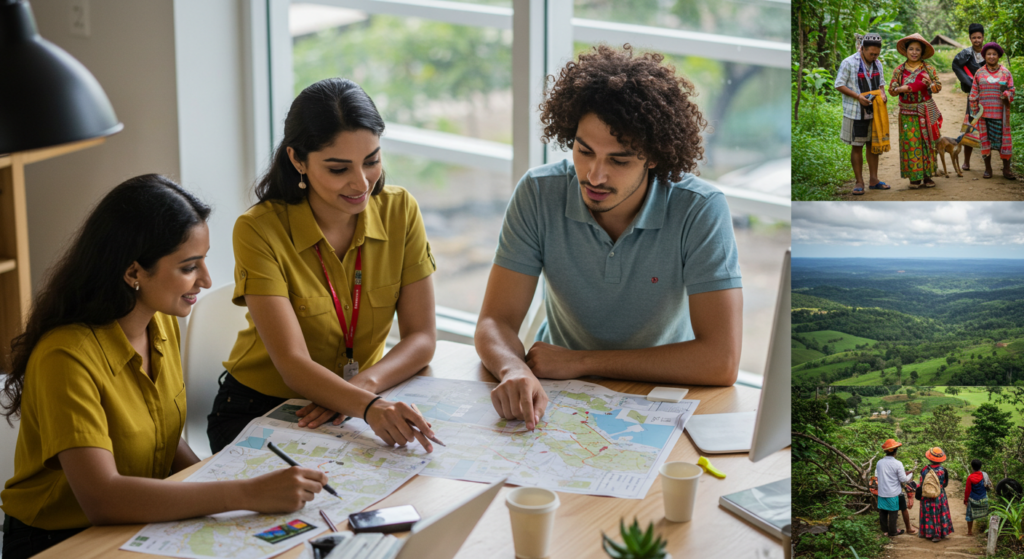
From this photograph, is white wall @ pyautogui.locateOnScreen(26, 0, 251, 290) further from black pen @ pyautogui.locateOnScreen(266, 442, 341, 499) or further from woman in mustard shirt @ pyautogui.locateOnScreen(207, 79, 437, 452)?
black pen @ pyautogui.locateOnScreen(266, 442, 341, 499)

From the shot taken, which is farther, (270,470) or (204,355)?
(204,355)

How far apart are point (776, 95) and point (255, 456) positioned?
167 cm

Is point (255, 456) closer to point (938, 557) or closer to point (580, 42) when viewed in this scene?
point (938, 557)

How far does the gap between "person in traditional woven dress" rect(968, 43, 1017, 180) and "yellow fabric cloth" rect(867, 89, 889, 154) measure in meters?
0.08

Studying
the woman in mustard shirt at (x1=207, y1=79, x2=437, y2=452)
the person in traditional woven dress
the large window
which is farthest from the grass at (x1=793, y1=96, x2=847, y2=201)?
the large window

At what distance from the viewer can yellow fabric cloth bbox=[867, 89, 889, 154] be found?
2.60 ft

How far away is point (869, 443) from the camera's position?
790 millimetres

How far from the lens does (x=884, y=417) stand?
2.57 feet

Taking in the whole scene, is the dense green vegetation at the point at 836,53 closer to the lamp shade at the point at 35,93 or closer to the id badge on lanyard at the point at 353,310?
the lamp shade at the point at 35,93

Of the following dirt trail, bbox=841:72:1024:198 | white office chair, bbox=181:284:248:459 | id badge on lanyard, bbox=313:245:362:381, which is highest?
dirt trail, bbox=841:72:1024:198

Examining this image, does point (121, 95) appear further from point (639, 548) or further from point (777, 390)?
point (639, 548)

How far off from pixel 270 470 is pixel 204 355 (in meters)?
0.76

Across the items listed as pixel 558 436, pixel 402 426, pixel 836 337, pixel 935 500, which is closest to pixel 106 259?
pixel 402 426

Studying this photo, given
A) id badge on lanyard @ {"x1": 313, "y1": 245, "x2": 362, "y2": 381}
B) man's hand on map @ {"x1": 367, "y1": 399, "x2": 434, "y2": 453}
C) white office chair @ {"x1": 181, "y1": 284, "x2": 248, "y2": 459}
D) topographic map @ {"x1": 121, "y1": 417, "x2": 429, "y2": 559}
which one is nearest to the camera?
topographic map @ {"x1": 121, "y1": 417, "x2": 429, "y2": 559}
